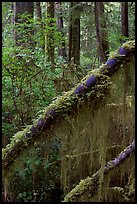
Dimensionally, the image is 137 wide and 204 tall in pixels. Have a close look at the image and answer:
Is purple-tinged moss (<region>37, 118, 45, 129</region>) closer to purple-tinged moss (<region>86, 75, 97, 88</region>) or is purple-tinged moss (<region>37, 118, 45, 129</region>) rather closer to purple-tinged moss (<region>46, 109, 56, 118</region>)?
purple-tinged moss (<region>46, 109, 56, 118</region>)

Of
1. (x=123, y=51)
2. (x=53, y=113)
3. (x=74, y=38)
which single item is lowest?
(x=53, y=113)

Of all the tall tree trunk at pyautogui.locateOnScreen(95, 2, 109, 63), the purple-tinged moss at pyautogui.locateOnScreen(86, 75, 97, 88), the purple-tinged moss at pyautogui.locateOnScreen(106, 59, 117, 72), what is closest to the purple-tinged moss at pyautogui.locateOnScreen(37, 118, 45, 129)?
the purple-tinged moss at pyautogui.locateOnScreen(86, 75, 97, 88)

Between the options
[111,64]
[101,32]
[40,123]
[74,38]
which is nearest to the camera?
[40,123]

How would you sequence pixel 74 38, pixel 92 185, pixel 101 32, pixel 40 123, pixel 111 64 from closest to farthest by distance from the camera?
1. pixel 40 123
2. pixel 111 64
3. pixel 92 185
4. pixel 101 32
5. pixel 74 38

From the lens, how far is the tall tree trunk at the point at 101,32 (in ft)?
29.3

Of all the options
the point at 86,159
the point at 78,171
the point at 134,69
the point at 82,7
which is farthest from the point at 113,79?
the point at 82,7

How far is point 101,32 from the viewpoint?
9.49 m

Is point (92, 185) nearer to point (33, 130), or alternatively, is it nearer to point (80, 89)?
point (33, 130)

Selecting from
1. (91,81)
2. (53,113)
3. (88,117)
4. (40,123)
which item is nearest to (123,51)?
(91,81)

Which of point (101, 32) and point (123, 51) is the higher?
point (101, 32)

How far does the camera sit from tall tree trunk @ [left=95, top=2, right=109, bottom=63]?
894cm

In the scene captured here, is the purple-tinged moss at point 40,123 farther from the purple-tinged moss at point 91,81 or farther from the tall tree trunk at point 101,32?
Result: the tall tree trunk at point 101,32

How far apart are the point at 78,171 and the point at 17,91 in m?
2.59

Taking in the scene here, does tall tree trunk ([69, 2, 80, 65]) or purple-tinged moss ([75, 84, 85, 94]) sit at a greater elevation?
tall tree trunk ([69, 2, 80, 65])
